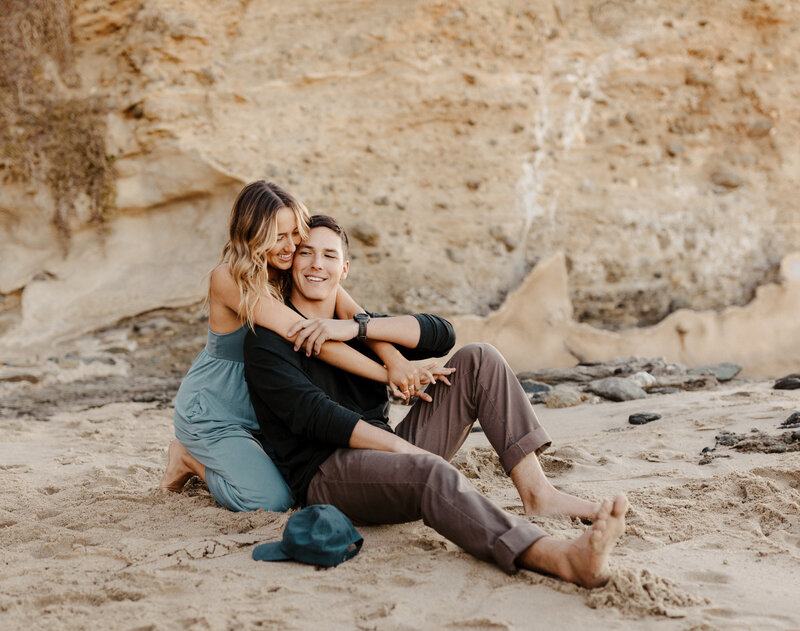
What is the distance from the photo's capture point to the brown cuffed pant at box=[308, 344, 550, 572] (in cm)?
238

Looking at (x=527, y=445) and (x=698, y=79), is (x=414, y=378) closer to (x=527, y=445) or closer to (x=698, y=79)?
(x=527, y=445)

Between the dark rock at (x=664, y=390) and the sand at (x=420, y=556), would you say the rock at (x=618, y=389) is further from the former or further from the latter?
the sand at (x=420, y=556)

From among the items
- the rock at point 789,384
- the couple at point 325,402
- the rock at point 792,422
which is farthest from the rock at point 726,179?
the couple at point 325,402

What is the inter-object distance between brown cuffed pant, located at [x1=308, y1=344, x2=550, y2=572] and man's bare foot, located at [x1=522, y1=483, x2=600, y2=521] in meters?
0.16

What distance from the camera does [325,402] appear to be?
2.79 m

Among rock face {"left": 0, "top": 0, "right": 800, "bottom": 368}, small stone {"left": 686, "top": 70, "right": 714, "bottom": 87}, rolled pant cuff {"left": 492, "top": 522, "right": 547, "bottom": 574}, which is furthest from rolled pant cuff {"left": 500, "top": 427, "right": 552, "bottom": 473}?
small stone {"left": 686, "top": 70, "right": 714, "bottom": 87}

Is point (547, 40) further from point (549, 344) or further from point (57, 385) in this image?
point (57, 385)

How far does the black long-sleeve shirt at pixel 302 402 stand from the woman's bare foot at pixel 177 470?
0.43 m

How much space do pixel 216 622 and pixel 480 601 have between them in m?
0.76

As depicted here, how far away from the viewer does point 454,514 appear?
2.43 m

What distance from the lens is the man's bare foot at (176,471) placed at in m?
3.47

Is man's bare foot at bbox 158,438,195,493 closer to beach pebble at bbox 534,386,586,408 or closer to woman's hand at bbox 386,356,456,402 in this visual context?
woman's hand at bbox 386,356,456,402

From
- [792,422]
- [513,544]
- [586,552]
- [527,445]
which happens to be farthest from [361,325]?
[792,422]

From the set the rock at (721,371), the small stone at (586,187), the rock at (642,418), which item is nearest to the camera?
the rock at (642,418)
